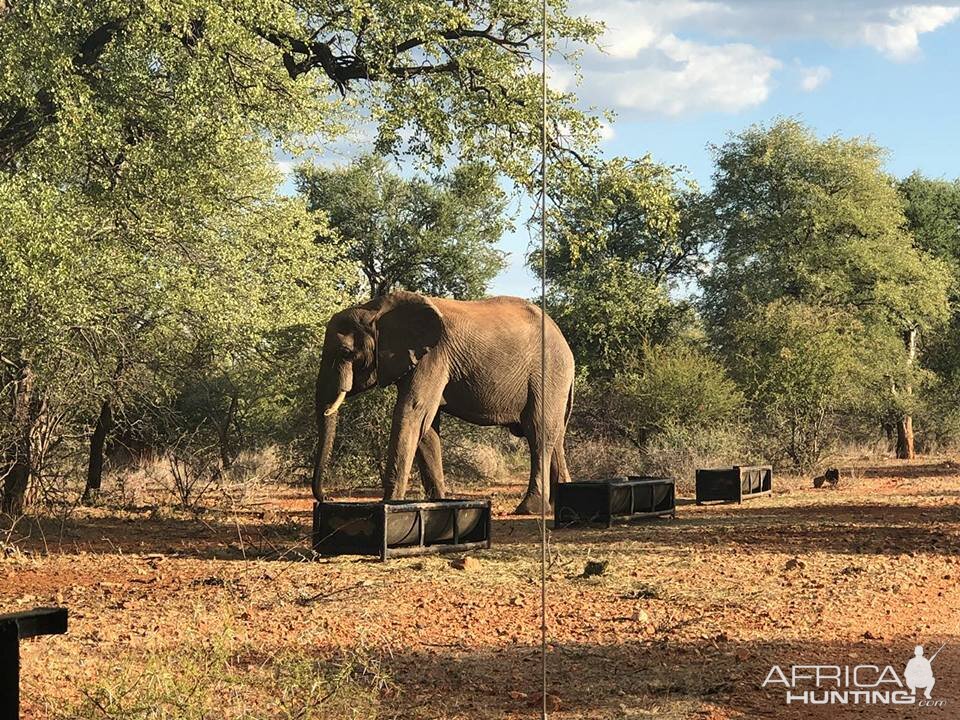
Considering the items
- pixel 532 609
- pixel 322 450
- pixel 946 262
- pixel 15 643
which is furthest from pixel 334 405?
pixel 946 262

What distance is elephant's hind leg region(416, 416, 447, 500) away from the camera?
1638 centimetres

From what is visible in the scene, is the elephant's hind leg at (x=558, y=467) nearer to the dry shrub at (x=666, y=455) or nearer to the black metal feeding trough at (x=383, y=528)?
the dry shrub at (x=666, y=455)

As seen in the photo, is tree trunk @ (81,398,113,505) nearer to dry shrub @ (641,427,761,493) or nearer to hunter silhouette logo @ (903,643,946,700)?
dry shrub @ (641,427,761,493)

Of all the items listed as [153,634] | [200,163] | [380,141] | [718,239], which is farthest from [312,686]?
[718,239]

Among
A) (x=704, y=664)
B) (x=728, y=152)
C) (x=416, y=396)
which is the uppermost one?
(x=728, y=152)

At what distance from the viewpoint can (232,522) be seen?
1591cm

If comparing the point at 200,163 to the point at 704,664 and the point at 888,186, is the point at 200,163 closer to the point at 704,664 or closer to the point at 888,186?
the point at 704,664

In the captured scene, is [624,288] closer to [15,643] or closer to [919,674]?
[919,674]

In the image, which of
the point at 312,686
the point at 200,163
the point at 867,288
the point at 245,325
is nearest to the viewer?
the point at 312,686

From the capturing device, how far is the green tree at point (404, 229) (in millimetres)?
36875

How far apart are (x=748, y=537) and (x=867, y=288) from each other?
2356 centimetres

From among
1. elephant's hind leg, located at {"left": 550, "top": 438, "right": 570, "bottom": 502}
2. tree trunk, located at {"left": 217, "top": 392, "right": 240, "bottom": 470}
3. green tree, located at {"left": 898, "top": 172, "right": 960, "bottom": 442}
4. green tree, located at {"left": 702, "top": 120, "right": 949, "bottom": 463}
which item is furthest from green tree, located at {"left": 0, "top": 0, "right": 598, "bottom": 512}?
green tree, located at {"left": 898, "top": 172, "right": 960, "bottom": 442}

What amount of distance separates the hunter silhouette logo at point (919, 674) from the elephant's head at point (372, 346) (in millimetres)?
9495

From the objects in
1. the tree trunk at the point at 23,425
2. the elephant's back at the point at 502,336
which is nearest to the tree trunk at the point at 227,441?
the tree trunk at the point at 23,425
